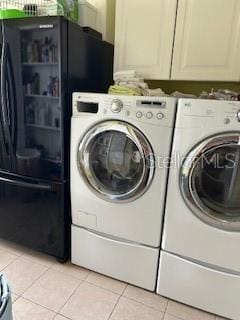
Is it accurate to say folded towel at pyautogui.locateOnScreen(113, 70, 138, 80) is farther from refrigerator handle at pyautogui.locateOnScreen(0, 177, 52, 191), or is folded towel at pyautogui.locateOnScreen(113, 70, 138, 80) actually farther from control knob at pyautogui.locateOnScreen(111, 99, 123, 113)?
refrigerator handle at pyautogui.locateOnScreen(0, 177, 52, 191)

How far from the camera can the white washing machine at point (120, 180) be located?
1319 mm

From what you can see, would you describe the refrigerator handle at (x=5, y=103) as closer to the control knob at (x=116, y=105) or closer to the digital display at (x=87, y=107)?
the digital display at (x=87, y=107)

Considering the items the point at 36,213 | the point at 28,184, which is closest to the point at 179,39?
the point at 28,184

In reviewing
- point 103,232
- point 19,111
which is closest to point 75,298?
point 103,232

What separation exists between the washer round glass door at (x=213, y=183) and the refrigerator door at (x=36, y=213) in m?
0.80

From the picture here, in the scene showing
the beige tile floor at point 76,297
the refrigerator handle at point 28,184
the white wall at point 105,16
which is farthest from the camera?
the white wall at point 105,16

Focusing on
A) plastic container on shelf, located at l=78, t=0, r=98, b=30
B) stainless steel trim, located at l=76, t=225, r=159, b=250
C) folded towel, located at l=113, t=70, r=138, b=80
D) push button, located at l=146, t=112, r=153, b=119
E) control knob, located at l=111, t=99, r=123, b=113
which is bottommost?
stainless steel trim, located at l=76, t=225, r=159, b=250

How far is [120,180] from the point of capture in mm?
1489

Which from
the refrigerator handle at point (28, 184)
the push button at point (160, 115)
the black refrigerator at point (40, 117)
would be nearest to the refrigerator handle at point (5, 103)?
the black refrigerator at point (40, 117)

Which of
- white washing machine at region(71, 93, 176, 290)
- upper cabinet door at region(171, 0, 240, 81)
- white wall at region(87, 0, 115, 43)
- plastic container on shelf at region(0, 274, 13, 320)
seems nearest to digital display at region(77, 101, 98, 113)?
white washing machine at region(71, 93, 176, 290)

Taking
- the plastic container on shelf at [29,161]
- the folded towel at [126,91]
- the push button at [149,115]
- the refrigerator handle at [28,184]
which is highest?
the folded towel at [126,91]

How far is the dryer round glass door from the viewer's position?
1.35 meters

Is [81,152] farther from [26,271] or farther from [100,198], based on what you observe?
[26,271]

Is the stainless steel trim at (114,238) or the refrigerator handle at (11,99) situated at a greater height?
the refrigerator handle at (11,99)
